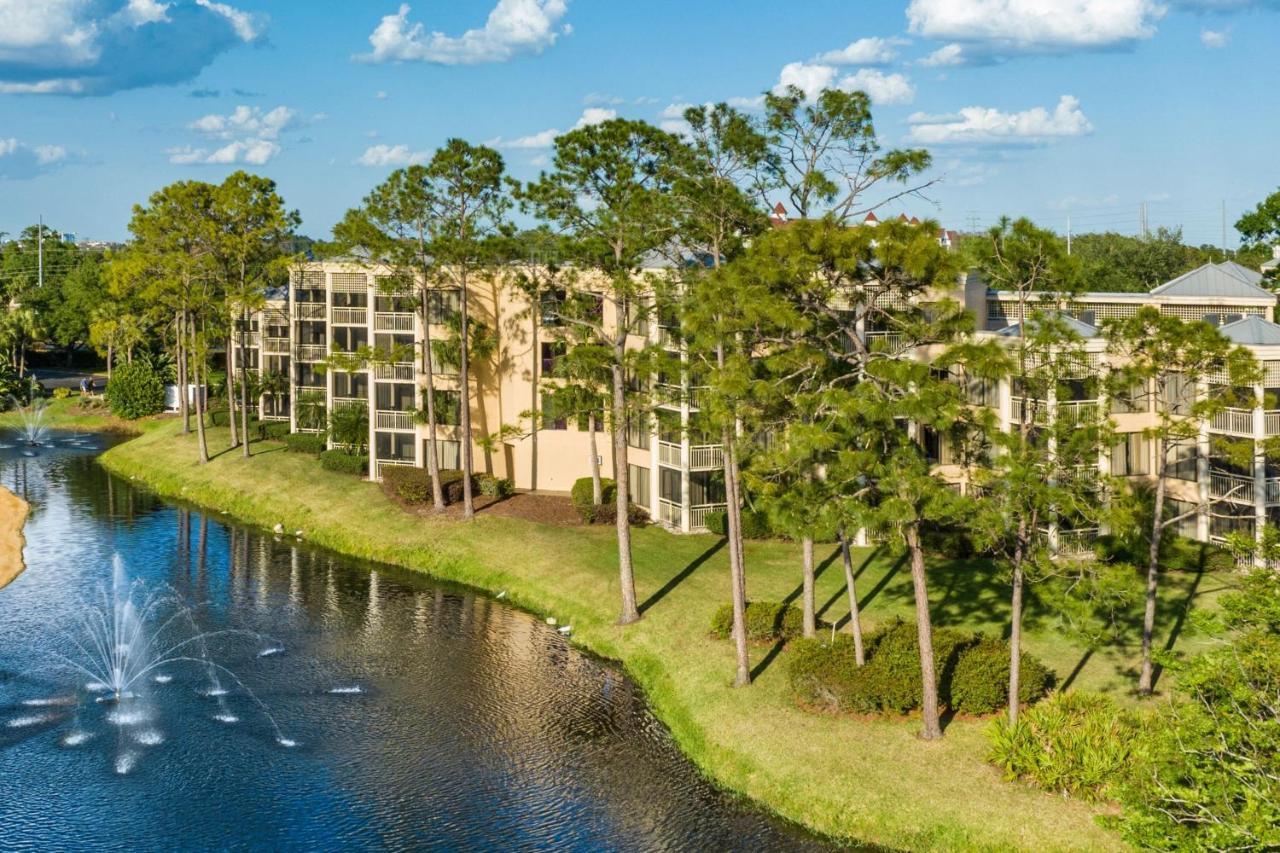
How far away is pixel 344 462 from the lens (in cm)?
6094

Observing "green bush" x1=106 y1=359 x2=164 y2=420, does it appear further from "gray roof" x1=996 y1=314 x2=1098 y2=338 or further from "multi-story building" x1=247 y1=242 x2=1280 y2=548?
"gray roof" x1=996 y1=314 x2=1098 y2=338

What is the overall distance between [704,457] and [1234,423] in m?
18.8

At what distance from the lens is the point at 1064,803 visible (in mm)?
24453

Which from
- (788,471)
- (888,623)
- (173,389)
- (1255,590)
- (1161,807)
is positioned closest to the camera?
(1161,807)

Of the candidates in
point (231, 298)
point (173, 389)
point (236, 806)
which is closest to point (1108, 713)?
point (236, 806)

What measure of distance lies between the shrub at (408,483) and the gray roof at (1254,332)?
32.7 meters

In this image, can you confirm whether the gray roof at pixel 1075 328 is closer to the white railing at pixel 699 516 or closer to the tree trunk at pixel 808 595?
the white railing at pixel 699 516

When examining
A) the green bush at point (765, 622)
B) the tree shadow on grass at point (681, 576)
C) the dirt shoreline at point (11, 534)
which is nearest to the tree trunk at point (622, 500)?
the tree shadow on grass at point (681, 576)

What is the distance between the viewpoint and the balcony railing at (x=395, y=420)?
196 feet

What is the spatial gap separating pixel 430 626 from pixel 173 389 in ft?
185

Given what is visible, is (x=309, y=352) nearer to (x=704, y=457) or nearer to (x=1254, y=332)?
(x=704, y=457)

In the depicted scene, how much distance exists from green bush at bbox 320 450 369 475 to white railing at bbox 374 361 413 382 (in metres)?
4.42

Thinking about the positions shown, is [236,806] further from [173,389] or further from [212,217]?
[173,389]

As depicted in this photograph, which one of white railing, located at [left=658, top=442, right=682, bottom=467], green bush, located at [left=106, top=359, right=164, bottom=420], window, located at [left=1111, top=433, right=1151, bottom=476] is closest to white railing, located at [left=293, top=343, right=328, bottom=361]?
green bush, located at [left=106, top=359, right=164, bottom=420]
